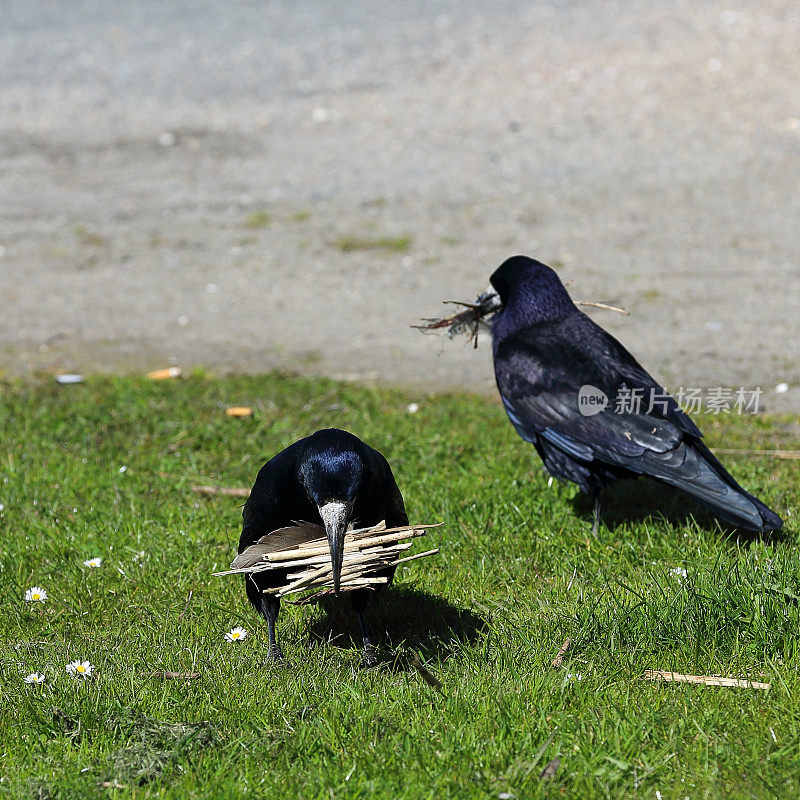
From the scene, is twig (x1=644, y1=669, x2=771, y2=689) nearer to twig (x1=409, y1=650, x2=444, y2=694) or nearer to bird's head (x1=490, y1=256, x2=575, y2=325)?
twig (x1=409, y1=650, x2=444, y2=694)

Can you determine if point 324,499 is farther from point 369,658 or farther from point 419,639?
point 419,639

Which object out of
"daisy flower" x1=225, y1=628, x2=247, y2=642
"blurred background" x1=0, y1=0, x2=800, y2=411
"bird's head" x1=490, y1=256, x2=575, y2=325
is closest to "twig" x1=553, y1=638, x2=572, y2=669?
"daisy flower" x1=225, y1=628, x2=247, y2=642

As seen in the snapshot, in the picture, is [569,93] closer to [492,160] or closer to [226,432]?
[492,160]

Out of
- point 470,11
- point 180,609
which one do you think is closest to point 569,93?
point 470,11

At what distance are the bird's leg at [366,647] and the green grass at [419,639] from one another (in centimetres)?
6

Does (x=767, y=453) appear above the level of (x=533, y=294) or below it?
below

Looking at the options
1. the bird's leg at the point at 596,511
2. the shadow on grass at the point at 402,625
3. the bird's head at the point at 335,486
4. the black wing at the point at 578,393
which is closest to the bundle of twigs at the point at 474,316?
the black wing at the point at 578,393

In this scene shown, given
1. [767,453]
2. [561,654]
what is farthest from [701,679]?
[767,453]

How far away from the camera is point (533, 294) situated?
5738 mm

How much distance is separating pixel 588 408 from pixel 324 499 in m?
1.86

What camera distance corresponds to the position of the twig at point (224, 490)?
584cm

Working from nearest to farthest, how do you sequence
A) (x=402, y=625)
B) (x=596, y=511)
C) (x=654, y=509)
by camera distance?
(x=402, y=625), (x=596, y=511), (x=654, y=509)

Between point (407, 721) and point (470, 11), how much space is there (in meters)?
13.0

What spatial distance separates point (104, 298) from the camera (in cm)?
934
